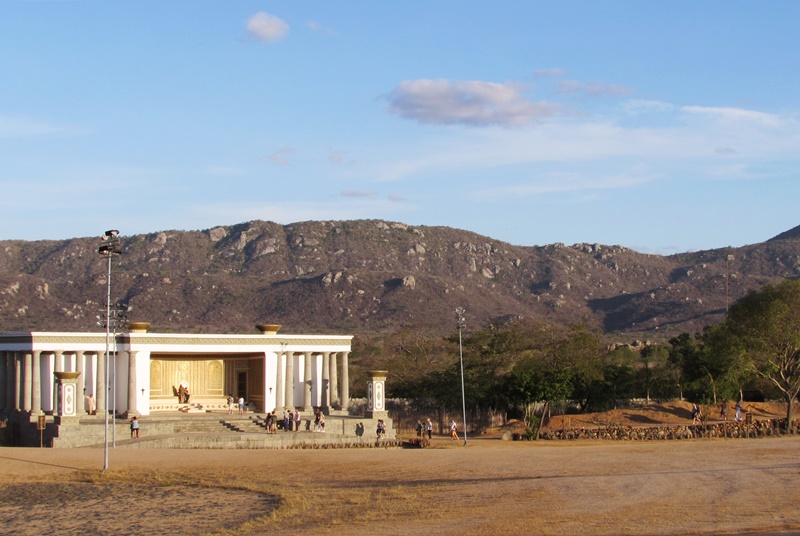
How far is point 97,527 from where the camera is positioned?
21.9m

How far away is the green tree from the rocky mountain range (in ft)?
175

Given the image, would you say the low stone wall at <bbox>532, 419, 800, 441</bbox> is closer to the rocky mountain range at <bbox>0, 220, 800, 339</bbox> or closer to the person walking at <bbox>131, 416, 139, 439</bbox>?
the person walking at <bbox>131, 416, 139, 439</bbox>

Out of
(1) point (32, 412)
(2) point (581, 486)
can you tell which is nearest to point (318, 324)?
(1) point (32, 412)

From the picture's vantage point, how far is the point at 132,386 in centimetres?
4294

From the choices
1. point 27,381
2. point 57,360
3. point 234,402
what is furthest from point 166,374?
point 27,381

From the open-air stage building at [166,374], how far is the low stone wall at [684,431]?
950 cm

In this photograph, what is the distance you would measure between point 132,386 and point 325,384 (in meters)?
9.94

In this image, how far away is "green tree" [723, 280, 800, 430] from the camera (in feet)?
150

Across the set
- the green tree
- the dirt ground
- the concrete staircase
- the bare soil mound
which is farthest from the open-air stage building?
the green tree

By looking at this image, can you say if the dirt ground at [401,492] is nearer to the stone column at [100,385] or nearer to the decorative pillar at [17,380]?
the stone column at [100,385]

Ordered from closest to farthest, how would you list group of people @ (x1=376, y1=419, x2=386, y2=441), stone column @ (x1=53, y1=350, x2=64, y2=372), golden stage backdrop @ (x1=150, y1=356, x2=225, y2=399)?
stone column @ (x1=53, y1=350, x2=64, y2=372), group of people @ (x1=376, y1=419, x2=386, y2=441), golden stage backdrop @ (x1=150, y1=356, x2=225, y2=399)

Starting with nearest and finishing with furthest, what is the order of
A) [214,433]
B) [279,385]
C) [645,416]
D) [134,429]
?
[134,429]
[214,433]
[279,385]
[645,416]

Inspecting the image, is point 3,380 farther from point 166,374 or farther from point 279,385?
point 279,385

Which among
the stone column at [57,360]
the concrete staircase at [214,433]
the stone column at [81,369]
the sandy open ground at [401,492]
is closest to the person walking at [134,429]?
the concrete staircase at [214,433]
